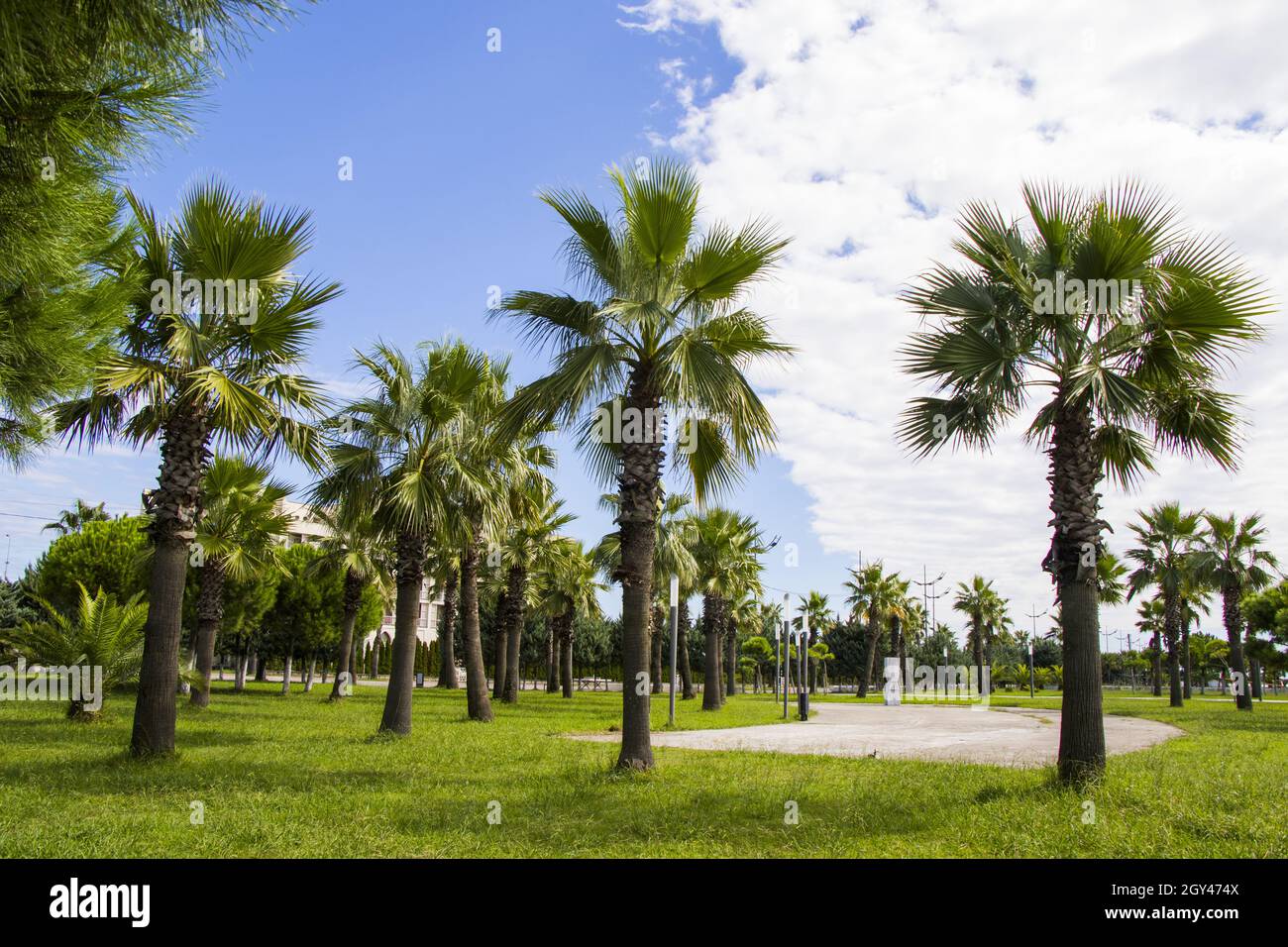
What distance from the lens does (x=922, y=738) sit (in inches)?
822

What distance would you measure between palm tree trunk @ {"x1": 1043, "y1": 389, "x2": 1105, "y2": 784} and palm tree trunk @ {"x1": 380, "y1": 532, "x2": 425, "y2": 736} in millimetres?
12773

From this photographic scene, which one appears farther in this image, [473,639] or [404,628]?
[473,639]

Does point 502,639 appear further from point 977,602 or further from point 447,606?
point 977,602

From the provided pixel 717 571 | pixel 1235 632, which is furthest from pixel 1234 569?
pixel 717 571

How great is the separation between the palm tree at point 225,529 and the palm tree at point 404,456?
584 cm

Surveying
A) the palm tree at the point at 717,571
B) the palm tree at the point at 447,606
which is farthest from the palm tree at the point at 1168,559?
the palm tree at the point at 447,606

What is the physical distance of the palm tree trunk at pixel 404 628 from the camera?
59.2ft

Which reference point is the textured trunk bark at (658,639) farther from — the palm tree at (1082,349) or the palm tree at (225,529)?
the palm tree at (1082,349)

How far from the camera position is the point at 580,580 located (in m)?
44.3

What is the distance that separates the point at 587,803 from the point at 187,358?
29.7 ft
